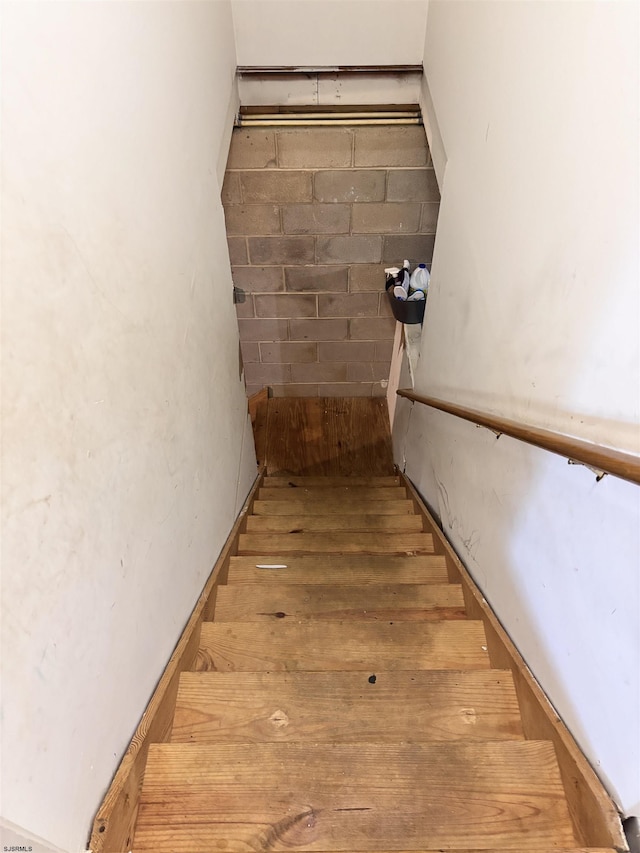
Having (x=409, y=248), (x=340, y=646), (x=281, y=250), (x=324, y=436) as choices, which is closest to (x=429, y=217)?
(x=409, y=248)

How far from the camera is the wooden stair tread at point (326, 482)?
3244mm

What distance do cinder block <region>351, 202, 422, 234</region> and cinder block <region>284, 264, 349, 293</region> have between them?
0.29m

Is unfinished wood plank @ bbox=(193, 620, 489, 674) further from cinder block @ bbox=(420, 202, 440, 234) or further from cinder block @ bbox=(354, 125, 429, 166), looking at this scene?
cinder block @ bbox=(354, 125, 429, 166)

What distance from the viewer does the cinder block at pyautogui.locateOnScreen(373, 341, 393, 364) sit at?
3.43 meters

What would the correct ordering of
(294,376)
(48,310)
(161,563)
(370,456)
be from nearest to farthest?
1. (48,310)
2. (161,563)
3. (294,376)
4. (370,456)

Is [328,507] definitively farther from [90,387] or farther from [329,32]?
[329,32]

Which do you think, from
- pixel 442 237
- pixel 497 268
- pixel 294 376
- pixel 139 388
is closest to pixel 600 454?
pixel 497 268

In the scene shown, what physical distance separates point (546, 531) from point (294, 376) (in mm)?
2751

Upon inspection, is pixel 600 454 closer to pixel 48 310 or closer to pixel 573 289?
pixel 573 289

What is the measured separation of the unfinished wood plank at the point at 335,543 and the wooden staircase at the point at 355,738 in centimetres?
30

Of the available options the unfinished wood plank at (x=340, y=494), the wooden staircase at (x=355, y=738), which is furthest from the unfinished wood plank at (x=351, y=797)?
the unfinished wood plank at (x=340, y=494)

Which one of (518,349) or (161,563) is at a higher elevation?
(518,349)

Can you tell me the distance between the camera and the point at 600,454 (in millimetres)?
748

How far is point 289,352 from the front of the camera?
3.47m
